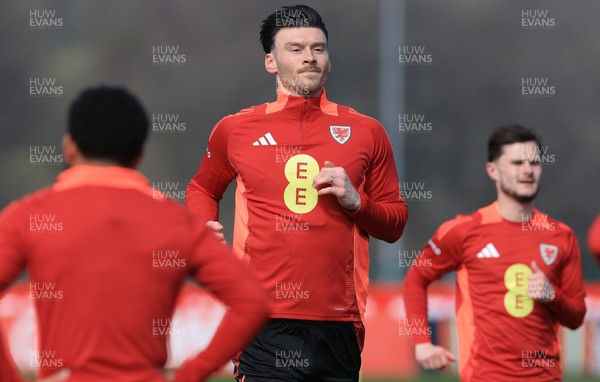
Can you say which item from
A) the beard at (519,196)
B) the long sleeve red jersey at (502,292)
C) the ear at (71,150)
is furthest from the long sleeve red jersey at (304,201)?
the ear at (71,150)

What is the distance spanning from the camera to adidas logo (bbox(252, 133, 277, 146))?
5816mm

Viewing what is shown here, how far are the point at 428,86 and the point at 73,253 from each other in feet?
92.9

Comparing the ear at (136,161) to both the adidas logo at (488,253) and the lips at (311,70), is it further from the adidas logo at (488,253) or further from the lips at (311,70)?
the adidas logo at (488,253)

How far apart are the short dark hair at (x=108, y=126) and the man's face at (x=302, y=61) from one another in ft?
6.66

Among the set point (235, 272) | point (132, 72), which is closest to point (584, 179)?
point (132, 72)

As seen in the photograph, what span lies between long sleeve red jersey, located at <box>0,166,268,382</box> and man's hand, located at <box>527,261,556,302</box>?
2.99 metres

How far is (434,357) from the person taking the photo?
6.33m

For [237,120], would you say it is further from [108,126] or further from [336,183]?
[108,126]

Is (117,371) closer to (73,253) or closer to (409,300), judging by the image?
(73,253)

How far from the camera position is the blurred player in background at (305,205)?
5.58 m

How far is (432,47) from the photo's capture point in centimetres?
3409

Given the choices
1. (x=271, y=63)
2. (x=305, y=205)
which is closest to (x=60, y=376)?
(x=305, y=205)

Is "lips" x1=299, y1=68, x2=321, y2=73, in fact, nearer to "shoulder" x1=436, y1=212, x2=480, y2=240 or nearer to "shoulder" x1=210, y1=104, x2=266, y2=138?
"shoulder" x1=210, y1=104, x2=266, y2=138

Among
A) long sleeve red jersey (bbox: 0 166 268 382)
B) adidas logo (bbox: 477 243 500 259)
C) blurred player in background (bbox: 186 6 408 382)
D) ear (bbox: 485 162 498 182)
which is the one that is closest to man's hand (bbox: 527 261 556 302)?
adidas logo (bbox: 477 243 500 259)
